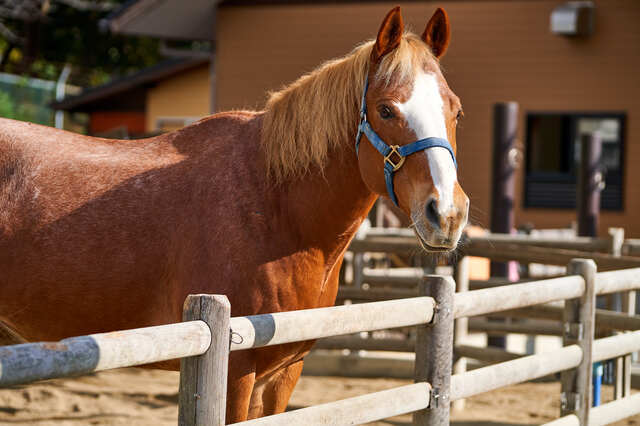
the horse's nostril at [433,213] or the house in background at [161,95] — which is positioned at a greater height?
the house in background at [161,95]

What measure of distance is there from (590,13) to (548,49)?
0.81 metres

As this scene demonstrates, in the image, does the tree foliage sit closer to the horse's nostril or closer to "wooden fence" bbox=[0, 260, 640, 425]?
"wooden fence" bbox=[0, 260, 640, 425]

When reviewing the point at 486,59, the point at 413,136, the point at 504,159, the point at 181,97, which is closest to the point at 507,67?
the point at 486,59

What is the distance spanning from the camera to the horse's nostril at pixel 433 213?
8.78 ft

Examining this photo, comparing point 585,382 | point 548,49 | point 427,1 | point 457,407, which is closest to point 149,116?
point 427,1

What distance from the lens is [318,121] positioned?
10.6 ft

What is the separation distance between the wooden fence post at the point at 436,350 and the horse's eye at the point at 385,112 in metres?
0.61

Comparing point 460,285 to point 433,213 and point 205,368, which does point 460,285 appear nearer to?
point 433,213

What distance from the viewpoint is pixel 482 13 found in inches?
507

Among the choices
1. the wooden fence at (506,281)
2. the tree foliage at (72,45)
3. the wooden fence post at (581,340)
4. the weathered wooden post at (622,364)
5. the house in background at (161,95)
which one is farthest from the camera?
the tree foliage at (72,45)

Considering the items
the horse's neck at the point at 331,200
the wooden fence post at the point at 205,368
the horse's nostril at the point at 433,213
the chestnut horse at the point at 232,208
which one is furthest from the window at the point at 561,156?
the wooden fence post at the point at 205,368

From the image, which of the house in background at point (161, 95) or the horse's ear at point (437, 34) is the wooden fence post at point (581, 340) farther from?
the house in background at point (161, 95)

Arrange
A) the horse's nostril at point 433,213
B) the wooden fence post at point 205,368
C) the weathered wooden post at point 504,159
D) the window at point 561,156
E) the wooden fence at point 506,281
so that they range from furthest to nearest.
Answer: the window at point 561,156 < the weathered wooden post at point 504,159 < the wooden fence at point 506,281 < the horse's nostril at point 433,213 < the wooden fence post at point 205,368

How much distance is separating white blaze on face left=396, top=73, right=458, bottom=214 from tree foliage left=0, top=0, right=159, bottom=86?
25896mm
